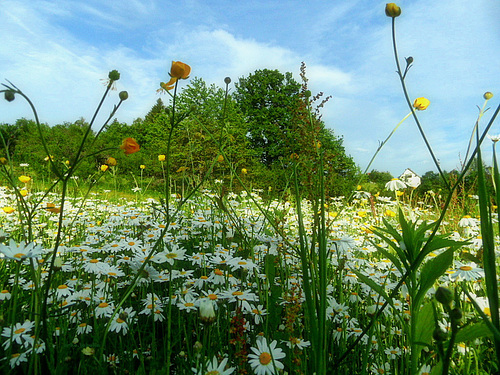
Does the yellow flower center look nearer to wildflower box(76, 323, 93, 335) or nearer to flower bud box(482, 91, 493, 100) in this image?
wildflower box(76, 323, 93, 335)

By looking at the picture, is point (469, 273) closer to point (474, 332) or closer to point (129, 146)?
point (474, 332)

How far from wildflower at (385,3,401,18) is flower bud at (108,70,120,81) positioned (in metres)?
0.67

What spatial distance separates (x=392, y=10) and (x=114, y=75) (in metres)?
0.68

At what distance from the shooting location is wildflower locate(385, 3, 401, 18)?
77cm

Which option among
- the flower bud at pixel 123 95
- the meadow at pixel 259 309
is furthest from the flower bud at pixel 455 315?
the flower bud at pixel 123 95

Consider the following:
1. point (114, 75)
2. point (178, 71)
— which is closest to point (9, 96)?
point (114, 75)

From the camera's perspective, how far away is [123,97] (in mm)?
817

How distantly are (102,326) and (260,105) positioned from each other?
1898 centimetres

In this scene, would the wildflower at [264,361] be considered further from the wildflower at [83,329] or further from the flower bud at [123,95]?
the flower bud at [123,95]

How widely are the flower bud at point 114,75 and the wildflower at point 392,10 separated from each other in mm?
667

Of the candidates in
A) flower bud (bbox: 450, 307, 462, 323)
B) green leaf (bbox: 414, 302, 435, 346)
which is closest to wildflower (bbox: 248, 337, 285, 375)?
green leaf (bbox: 414, 302, 435, 346)

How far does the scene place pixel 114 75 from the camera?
2.59ft

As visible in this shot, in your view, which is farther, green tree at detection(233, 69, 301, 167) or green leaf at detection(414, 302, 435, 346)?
green tree at detection(233, 69, 301, 167)

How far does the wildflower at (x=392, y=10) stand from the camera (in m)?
0.77
